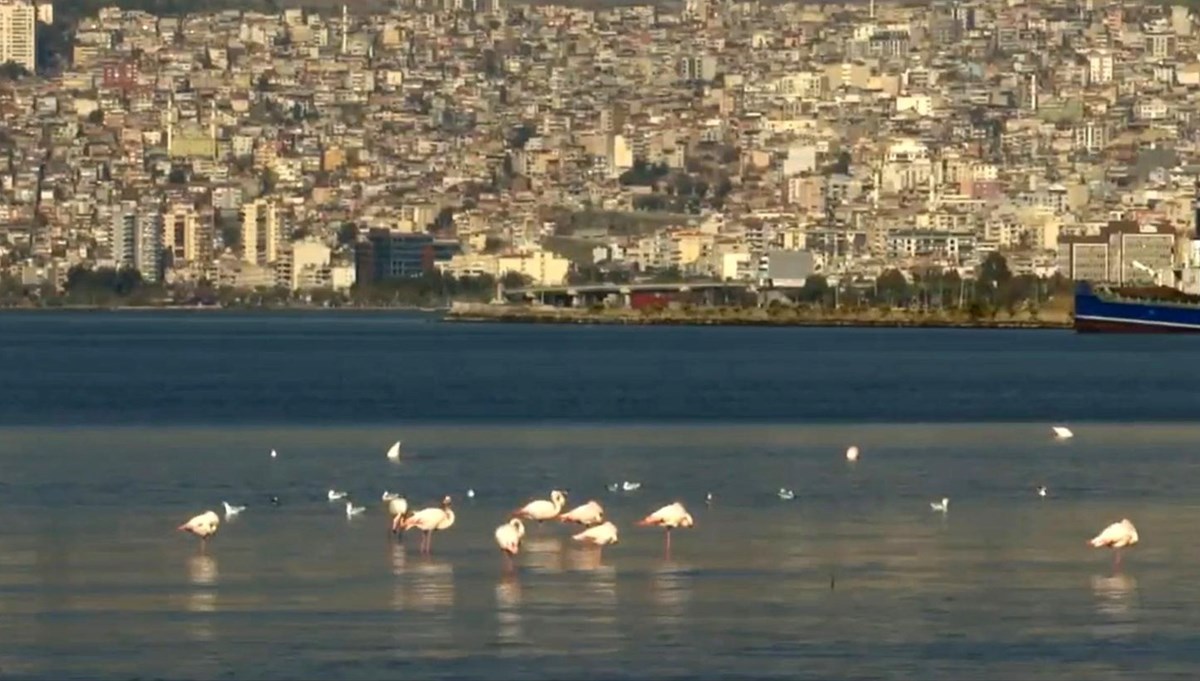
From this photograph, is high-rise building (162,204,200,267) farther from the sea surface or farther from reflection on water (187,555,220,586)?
reflection on water (187,555,220,586)

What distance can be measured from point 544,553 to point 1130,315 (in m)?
78.8

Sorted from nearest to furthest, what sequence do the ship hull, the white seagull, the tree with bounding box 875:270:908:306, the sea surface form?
1. the sea surface
2. the white seagull
3. the ship hull
4. the tree with bounding box 875:270:908:306

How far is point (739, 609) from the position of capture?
694 inches

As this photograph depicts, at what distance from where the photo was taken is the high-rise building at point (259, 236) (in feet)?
588

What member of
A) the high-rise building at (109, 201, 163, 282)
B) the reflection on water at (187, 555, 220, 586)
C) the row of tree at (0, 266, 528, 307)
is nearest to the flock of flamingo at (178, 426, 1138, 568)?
the reflection on water at (187, 555, 220, 586)

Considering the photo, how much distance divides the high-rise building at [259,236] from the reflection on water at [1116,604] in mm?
159490

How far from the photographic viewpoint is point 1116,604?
17.8 meters

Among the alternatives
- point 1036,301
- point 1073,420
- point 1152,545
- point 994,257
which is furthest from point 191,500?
point 994,257

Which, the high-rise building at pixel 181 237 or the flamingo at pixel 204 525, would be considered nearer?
the flamingo at pixel 204 525

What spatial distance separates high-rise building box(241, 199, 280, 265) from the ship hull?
81.9 meters

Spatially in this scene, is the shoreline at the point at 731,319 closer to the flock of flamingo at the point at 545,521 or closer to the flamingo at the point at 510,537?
the flock of flamingo at the point at 545,521

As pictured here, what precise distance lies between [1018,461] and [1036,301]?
96.1m

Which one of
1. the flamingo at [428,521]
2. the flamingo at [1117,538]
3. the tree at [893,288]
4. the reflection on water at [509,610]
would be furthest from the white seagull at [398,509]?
the tree at [893,288]

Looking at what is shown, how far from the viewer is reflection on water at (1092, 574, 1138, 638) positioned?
16.8 metres
